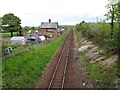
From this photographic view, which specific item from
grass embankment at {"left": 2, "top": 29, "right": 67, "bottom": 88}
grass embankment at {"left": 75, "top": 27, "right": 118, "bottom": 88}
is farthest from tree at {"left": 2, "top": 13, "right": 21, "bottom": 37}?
grass embankment at {"left": 75, "top": 27, "right": 118, "bottom": 88}

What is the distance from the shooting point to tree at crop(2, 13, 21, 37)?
77250 millimetres

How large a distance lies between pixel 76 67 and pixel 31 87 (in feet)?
30.4

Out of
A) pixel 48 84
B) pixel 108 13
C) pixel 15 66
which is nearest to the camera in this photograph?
pixel 48 84

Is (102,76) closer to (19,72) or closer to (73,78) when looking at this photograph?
(73,78)

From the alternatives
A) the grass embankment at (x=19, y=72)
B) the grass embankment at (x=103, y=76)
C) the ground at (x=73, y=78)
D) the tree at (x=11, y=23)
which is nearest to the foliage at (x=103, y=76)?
the grass embankment at (x=103, y=76)

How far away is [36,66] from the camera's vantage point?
26.0 meters

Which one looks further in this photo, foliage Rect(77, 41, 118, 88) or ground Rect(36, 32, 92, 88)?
ground Rect(36, 32, 92, 88)

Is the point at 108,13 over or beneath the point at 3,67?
over

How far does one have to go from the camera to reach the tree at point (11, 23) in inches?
3041

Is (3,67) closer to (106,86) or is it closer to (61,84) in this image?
(61,84)

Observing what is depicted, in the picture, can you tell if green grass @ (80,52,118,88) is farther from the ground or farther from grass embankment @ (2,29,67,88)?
grass embankment @ (2,29,67,88)

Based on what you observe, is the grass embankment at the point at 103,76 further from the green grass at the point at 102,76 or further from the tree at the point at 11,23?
the tree at the point at 11,23

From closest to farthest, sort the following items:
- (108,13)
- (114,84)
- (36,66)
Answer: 1. (114,84)
2. (36,66)
3. (108,13)

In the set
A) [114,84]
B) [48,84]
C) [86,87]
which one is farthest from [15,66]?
[114,84]
